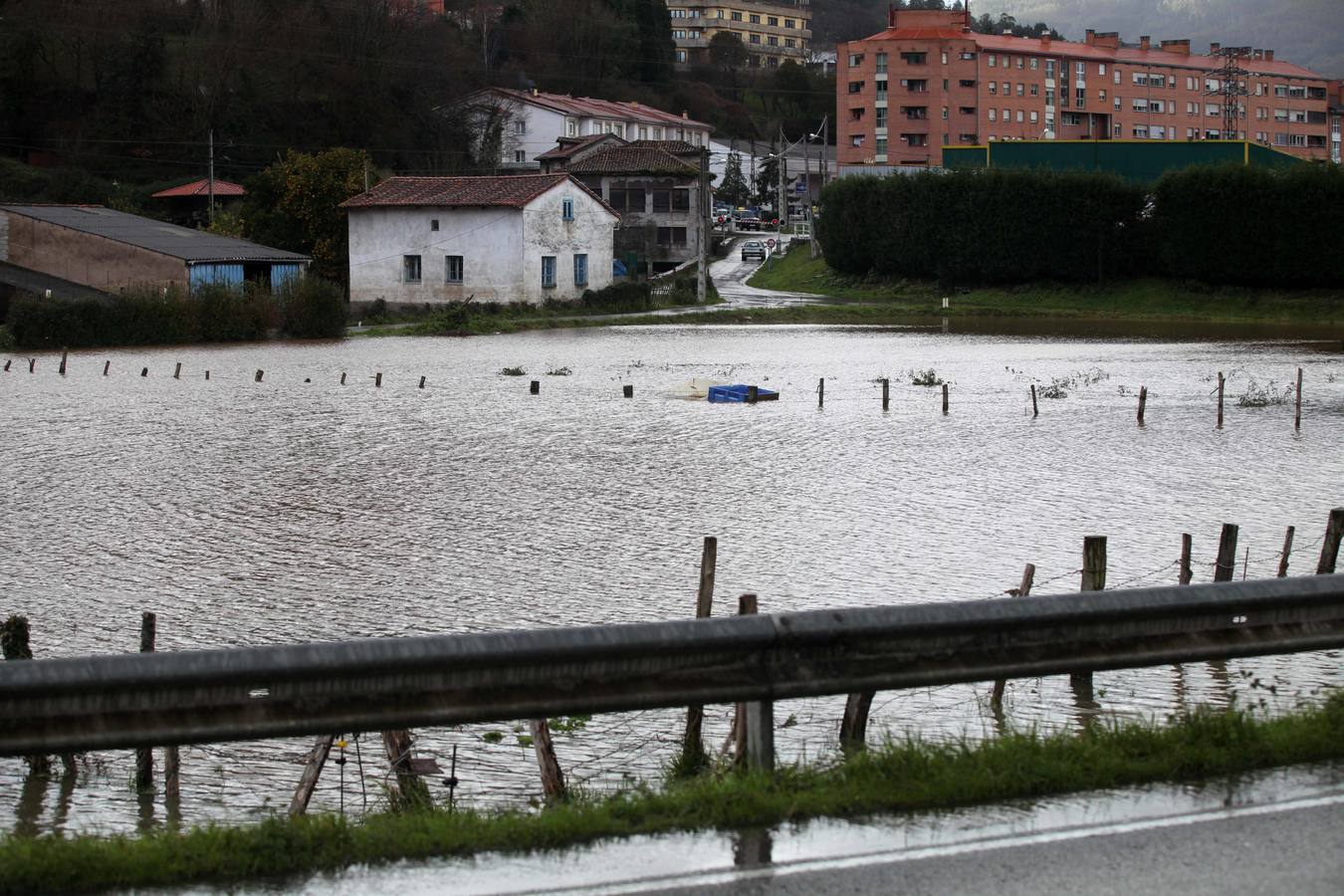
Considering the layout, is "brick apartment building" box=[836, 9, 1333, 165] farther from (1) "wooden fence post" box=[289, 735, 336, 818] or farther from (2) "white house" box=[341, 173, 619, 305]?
(1) "wooden fence post" box=[289, 735, 336, 818]

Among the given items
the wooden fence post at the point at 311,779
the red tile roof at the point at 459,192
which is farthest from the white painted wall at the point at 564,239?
the wooden fence post at the point at 311,779

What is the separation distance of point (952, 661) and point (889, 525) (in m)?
13.1

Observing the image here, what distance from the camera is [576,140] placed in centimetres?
10225

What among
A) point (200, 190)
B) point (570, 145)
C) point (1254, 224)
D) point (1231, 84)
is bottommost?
point (1254, 224)

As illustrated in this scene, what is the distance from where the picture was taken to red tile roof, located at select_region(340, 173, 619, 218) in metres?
71.6

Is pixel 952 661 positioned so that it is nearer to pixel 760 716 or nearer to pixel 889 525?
pixel 760 716

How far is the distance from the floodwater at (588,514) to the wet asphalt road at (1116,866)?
2640 millimetres

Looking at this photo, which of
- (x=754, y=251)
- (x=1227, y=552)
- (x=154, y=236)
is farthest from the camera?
(x=754, y=251)

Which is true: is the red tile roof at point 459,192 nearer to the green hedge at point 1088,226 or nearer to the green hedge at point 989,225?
the green hedge at point 989,225

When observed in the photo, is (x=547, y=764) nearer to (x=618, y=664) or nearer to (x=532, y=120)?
(x=618, y=664)

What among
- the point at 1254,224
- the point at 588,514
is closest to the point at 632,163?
the point at 1254,224

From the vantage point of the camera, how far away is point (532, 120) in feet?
364

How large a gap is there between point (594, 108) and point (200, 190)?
39.7 m

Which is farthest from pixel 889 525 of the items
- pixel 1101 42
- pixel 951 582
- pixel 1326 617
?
pixel 1101 42
